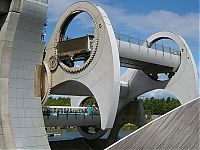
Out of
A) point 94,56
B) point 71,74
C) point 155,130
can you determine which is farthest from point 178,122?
point 71,74

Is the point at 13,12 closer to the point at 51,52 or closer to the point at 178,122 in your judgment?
the point at 178,122

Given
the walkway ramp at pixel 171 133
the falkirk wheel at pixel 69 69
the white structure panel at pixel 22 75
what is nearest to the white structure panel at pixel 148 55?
the falkirk wheel at pixel 69 69

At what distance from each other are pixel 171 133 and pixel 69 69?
2053 centimetres

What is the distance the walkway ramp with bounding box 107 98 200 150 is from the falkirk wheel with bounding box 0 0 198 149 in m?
4.77

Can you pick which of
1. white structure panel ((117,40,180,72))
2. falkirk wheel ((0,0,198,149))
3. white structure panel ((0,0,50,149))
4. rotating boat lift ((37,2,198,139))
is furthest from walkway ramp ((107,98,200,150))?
white structure panel ((117,40,180,72))

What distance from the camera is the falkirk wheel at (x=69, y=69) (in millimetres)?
10789

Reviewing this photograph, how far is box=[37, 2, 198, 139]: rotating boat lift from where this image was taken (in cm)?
2361

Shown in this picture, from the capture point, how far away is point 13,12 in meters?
10.7

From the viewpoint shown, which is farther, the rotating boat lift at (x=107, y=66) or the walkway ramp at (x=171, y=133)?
the rotating boat lift at (x=107, y=66)

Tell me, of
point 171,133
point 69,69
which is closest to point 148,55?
point 69,69

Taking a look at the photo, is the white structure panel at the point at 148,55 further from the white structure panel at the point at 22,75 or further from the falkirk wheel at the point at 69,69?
the white structure panel at the point at 22,75

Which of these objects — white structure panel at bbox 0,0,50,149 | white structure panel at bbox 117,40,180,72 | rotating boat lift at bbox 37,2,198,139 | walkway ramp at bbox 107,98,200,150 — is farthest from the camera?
white structure panel at bbox 117,40,180,72

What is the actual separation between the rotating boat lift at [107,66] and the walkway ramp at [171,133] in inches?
486

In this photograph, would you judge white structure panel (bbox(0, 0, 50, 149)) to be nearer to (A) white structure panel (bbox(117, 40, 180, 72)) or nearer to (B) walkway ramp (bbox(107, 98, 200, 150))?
(B) walkway ramp (bbox(107, 98, 200, 150))
